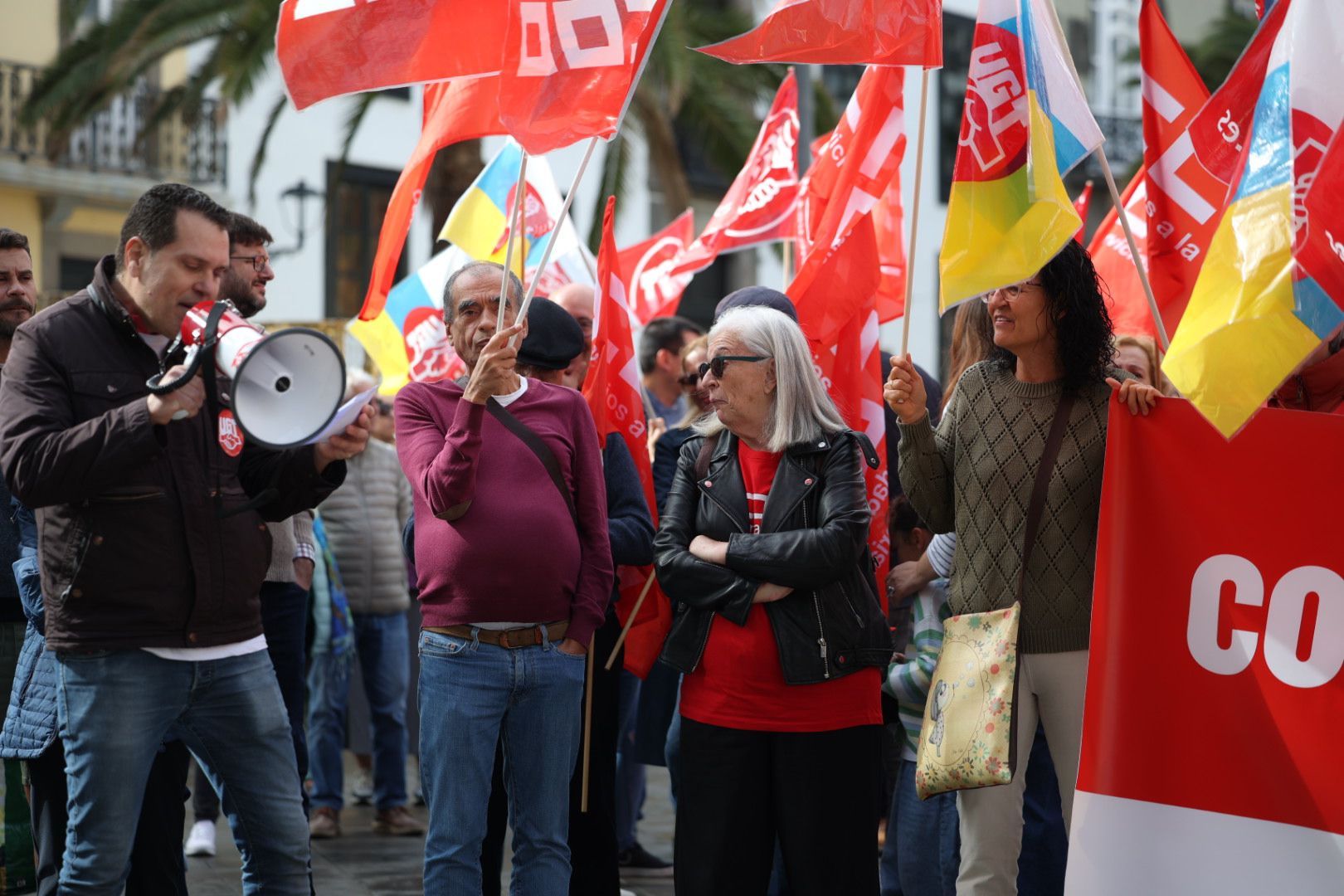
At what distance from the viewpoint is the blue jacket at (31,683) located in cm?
413

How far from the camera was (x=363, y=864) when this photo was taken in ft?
21.6

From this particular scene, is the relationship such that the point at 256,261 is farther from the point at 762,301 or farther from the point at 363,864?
the point at 363,864

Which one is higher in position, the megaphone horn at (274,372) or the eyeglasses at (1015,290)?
the eyeglasses at (1015,290)

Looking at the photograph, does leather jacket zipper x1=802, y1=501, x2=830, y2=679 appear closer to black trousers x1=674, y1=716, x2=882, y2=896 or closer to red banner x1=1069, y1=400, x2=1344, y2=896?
black trousers x1=674, y1=716, x2=882, y2=896

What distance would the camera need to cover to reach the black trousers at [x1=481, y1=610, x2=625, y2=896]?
4.99 m

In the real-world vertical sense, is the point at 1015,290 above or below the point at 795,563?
above

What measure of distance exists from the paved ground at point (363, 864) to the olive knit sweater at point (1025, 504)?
2.53 m

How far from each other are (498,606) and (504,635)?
9 centimetres

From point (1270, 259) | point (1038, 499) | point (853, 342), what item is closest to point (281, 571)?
point (853, 342)

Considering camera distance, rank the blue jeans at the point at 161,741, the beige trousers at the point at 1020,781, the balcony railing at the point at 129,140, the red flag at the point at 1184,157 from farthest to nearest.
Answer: the balcony railing at the point at 129,140 → the red flag at the point at 1184,157 → the beige trousers at the point at 1020,781 → the blue jeans at the point at 161,741

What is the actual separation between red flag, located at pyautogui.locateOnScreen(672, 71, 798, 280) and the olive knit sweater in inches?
113

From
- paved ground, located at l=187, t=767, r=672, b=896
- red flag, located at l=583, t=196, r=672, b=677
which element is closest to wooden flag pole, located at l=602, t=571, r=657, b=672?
red flag, located at l=583, t=196, r=672, b=677

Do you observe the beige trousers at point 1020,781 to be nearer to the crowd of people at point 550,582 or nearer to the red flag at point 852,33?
the crowd of people at point 550,582

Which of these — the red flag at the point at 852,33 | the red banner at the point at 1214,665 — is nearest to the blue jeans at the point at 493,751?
the red banner at the point at 1214,665
